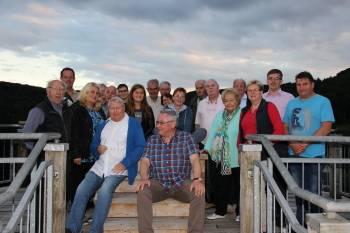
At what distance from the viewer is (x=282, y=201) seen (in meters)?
3.29

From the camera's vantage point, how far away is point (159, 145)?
4.77 metres

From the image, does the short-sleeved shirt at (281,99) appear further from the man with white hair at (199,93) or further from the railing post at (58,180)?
the railing post at (58,180)

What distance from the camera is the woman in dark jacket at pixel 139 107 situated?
579 centimetres

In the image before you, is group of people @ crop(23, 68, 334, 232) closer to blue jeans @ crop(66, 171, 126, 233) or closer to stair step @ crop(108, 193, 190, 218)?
blue jeans @ crop(66, 171, 126, 233)

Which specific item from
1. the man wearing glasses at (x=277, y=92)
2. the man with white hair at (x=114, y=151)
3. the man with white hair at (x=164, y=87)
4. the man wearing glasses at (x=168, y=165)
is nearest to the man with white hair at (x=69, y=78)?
the man with white hair at (x=114, y=151)

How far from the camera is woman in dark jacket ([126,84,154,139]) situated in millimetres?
5789

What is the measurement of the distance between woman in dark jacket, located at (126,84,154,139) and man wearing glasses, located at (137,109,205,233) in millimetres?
1080

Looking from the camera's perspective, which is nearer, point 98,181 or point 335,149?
point 98,181

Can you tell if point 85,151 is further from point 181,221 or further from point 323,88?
point 323,88

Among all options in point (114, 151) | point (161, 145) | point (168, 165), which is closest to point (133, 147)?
point (114, 151)

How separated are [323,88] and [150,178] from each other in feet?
74.5

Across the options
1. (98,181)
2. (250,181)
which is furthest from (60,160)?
(250,181)

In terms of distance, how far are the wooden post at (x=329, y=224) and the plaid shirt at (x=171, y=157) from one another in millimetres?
2220

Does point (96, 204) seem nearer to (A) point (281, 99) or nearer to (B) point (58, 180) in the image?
(B) point (58, 180)
